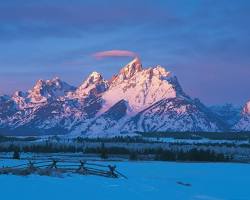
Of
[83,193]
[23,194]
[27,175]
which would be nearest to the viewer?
[23,194]

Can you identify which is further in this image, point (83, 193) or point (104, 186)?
point (104, 186)

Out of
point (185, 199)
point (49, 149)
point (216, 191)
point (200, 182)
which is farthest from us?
point (49, 149)

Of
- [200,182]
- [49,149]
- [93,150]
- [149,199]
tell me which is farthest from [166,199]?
[49,149]

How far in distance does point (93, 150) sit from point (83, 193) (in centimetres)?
14359

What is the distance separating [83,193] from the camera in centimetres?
3831

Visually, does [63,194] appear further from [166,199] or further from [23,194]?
[166,199]

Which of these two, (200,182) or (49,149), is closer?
(200,182)

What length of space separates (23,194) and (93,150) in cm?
14694

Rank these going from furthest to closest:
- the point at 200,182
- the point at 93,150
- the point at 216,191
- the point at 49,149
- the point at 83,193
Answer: the point at 49,149, the point at 93,150, the point at 200,182, the point at 216,191, the point at 83,193

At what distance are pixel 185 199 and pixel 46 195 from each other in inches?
408

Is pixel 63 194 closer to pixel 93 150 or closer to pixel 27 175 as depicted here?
pixel 27 175

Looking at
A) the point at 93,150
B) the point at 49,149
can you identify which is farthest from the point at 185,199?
the point at 49,149

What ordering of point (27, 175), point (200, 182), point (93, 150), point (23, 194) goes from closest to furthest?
point (23, 194) → point (27, 175) → point (200, 182) → point (93, 150)

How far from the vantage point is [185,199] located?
41719 mm
